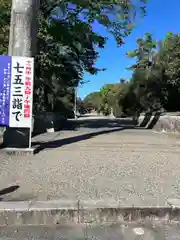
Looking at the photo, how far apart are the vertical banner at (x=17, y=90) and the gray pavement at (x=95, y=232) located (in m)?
4.94

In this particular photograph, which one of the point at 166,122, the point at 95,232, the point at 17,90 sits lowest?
the point at 95,232

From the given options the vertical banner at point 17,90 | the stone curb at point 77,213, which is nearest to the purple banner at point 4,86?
the vertical banner at point 17,90

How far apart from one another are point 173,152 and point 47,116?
10487mm

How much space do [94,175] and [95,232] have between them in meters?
2.37

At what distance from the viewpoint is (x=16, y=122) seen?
880cm

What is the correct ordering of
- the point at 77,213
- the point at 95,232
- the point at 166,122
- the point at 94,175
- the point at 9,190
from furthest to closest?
the point at 166,122, the point at 94,175, the point at 9,190, the point at 77,213, the point at 95,232

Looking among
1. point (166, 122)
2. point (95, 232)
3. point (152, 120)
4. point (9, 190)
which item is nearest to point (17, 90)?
point (9, 190)

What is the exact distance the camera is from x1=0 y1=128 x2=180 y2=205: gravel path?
197 inches

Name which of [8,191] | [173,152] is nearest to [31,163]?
[8,191]

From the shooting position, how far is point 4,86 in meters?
8.70

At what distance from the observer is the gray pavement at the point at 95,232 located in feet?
12.6

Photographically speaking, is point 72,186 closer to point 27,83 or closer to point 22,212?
point 22,212

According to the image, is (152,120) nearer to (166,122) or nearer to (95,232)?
(166,122)

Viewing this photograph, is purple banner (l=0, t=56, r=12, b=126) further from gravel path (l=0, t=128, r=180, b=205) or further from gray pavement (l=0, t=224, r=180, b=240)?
gray pavement (l=0, t=224, r=180, b=240)
